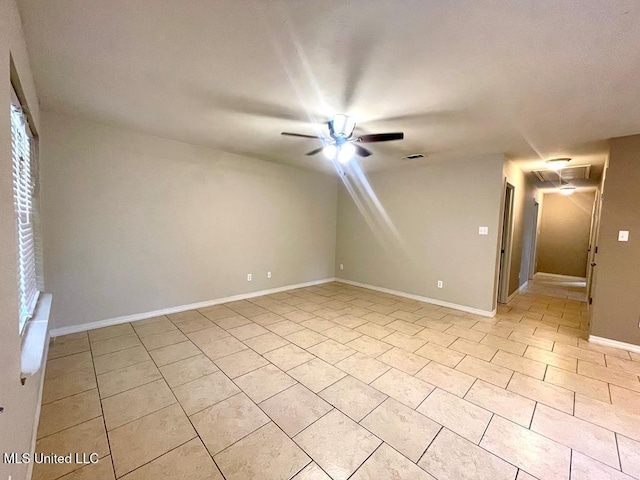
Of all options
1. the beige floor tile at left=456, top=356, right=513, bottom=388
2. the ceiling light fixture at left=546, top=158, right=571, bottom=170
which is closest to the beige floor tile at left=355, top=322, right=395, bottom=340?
the beige floor tile at left=456, top=356, right=513, bottom=388

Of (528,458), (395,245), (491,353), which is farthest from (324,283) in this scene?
(528,458)

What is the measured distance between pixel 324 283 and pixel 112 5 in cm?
522

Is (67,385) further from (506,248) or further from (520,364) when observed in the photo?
(506,248)

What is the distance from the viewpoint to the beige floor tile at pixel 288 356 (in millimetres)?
2572

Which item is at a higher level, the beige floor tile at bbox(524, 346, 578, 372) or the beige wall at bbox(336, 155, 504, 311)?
the beige wall at bbox(336, 155, 504, 311)

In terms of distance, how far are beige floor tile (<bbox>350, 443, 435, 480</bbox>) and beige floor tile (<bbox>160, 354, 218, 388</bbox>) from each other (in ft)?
5.09

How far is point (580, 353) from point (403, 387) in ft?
7.50

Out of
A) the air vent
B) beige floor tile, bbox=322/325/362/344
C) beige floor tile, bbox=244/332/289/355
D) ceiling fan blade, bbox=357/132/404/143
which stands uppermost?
the air vent

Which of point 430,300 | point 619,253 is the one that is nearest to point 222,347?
point 430,300

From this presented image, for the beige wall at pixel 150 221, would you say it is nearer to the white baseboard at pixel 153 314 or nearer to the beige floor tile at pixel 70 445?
the white baseboard at pixel 153 314

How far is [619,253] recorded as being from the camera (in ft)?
10.1

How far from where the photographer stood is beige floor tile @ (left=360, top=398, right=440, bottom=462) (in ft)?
5.40

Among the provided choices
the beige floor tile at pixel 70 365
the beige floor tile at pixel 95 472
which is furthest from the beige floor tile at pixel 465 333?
the beige floor tile at pixel 70 365

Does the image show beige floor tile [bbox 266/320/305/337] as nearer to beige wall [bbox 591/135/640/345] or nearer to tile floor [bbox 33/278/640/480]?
tile floor [bbox 33/278/640/480]
